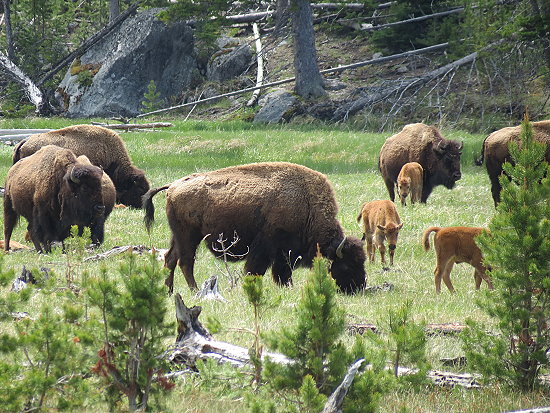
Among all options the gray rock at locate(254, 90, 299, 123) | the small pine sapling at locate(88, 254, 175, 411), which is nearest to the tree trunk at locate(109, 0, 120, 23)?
the gray rock at locate(254, 90, 299, 123)

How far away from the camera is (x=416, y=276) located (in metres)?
11.6

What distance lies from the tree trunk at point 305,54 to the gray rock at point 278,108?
0.51 meters

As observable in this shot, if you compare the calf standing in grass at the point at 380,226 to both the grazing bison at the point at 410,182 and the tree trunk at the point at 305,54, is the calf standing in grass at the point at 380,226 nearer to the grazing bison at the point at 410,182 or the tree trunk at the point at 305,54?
the grazing bison at the point at 410,182

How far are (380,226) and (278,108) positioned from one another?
21.7 m

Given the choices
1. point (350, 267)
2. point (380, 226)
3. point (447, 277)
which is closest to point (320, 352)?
point (350, 267)

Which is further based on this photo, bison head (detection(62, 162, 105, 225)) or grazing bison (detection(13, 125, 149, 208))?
grazing bison (detection(13, 125, 149, 208))

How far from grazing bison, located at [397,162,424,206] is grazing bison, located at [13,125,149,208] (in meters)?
5.63

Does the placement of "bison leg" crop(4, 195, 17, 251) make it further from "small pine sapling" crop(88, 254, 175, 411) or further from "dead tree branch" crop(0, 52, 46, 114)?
"dead tree branch" crop(0, 52, 46, 114)

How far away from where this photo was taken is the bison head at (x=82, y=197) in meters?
13.0

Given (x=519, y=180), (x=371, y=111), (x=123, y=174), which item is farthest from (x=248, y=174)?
(x=371, y=111)

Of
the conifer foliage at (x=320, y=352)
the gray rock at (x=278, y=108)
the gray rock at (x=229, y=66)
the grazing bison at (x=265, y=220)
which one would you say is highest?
the conifer foliage at (x=320, y=352)

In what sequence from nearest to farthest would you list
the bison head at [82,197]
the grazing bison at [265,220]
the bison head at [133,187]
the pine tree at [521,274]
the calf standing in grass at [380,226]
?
the pine tree at [521,274], the grazing bison at [265,220], the calf standing in grass at [380,226], the bison head at [82,197], the bison head at [133,187]

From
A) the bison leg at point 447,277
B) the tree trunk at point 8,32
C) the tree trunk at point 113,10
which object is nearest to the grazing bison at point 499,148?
the bison leg at point 447,277

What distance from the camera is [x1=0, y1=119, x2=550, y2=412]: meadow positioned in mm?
5793
